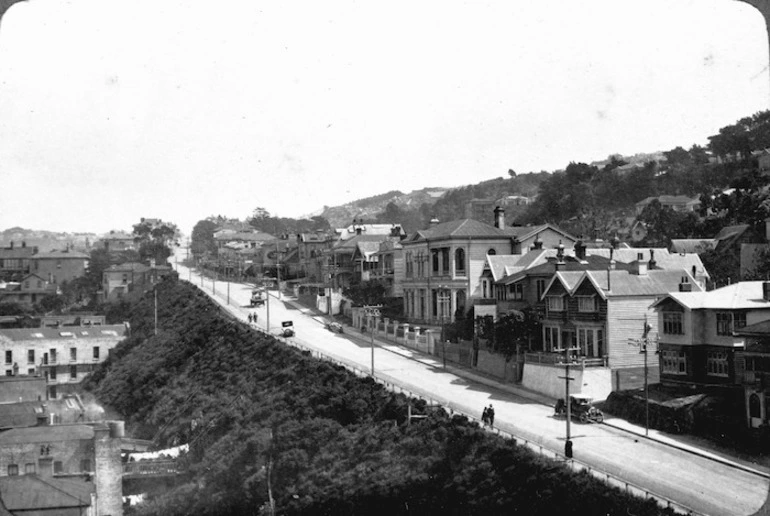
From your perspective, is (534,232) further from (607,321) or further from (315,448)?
(315,448)

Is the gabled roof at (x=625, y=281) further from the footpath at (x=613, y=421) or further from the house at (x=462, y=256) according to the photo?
the house at (x=462, y=256)

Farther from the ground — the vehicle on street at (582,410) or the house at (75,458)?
the vehicle on street at (582,410)

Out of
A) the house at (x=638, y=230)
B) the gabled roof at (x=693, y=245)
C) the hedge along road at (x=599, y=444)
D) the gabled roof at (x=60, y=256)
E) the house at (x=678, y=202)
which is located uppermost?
the house at (x=678, y=202)

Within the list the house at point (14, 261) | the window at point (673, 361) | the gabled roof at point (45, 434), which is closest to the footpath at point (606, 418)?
the window at point (673, 361)

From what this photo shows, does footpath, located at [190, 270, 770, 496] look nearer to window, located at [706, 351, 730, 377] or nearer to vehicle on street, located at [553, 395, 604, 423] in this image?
vehicle on street, located at [553, 395, 604, 423]

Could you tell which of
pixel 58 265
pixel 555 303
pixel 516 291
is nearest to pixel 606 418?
pixel 555 303
